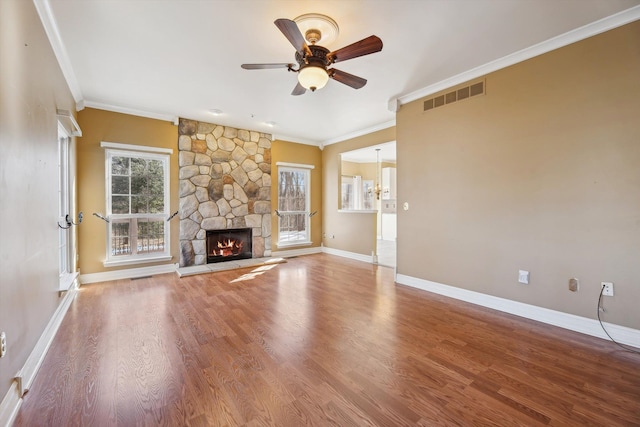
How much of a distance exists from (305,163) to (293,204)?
1.09m

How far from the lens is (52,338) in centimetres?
244

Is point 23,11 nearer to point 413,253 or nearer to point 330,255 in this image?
point 413,253

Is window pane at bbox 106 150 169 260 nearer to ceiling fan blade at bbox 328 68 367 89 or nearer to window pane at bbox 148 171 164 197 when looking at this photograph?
window pane at bbox 148 171 164 197

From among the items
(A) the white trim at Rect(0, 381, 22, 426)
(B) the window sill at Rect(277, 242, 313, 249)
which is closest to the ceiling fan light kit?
(A) the white trim at Rect(0, 381, 22, 426)

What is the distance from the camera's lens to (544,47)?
2.76m

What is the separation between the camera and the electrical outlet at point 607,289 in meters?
2.45

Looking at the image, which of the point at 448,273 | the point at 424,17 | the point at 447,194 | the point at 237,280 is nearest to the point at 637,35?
the point at 424,17

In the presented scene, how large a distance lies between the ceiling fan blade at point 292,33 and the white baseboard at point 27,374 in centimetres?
288

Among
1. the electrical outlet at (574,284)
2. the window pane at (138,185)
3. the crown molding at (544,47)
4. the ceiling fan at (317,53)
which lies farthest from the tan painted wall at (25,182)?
the electrical outlet at (574,284)

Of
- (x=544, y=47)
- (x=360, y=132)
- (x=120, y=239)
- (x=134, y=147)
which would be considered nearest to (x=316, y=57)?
(x=544, y=47)

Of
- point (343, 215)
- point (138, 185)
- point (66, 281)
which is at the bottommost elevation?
point (66, 281)

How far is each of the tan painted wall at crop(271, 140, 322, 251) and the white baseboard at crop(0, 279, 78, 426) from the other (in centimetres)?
400

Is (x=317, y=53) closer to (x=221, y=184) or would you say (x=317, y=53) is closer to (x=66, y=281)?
(x=221, y=184)

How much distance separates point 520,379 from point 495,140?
8.31ft
